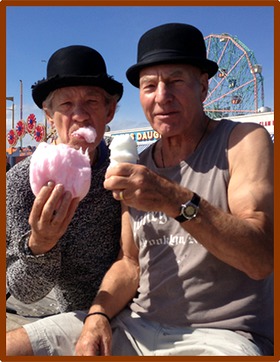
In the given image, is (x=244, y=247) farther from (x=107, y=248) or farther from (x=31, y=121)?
(x=31, y=121)

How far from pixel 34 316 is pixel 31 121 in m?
24.3

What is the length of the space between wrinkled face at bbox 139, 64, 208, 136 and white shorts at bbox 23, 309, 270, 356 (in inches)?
38.7

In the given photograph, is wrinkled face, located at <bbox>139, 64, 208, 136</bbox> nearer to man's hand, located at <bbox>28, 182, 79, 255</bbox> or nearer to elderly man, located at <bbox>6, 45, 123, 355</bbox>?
elderly man, located at <bbox>6, 45, 123, 355</bbox>

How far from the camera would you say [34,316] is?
3.84 metres

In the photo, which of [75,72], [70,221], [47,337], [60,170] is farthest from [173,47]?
[47,337]

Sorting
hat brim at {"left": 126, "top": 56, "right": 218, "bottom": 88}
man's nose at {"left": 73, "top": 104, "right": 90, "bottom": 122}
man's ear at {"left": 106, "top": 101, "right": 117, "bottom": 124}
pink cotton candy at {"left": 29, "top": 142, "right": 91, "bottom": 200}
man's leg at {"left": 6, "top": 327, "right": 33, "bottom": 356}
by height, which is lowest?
man's leg at {"left": 6, "top": 327, "right": 33, "bottom": 356}

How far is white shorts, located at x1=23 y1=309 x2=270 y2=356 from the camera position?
5.60ft

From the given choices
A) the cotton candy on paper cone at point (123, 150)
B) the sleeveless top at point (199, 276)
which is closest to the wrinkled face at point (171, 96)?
the sleeveless top at point (199, 276)

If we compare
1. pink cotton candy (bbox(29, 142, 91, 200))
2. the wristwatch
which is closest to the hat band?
pink cotton candy (bbox(29, 142, 91, 200))

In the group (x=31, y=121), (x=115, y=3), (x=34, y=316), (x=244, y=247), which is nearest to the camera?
(x=244, y=247)

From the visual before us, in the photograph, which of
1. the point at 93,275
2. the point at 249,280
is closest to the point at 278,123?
the point at 249,280

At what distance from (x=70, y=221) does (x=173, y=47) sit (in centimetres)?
111

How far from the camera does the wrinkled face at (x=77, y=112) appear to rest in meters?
2.24

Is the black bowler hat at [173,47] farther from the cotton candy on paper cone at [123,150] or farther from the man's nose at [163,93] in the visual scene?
the cotton candy on paper cone at [123,150]
